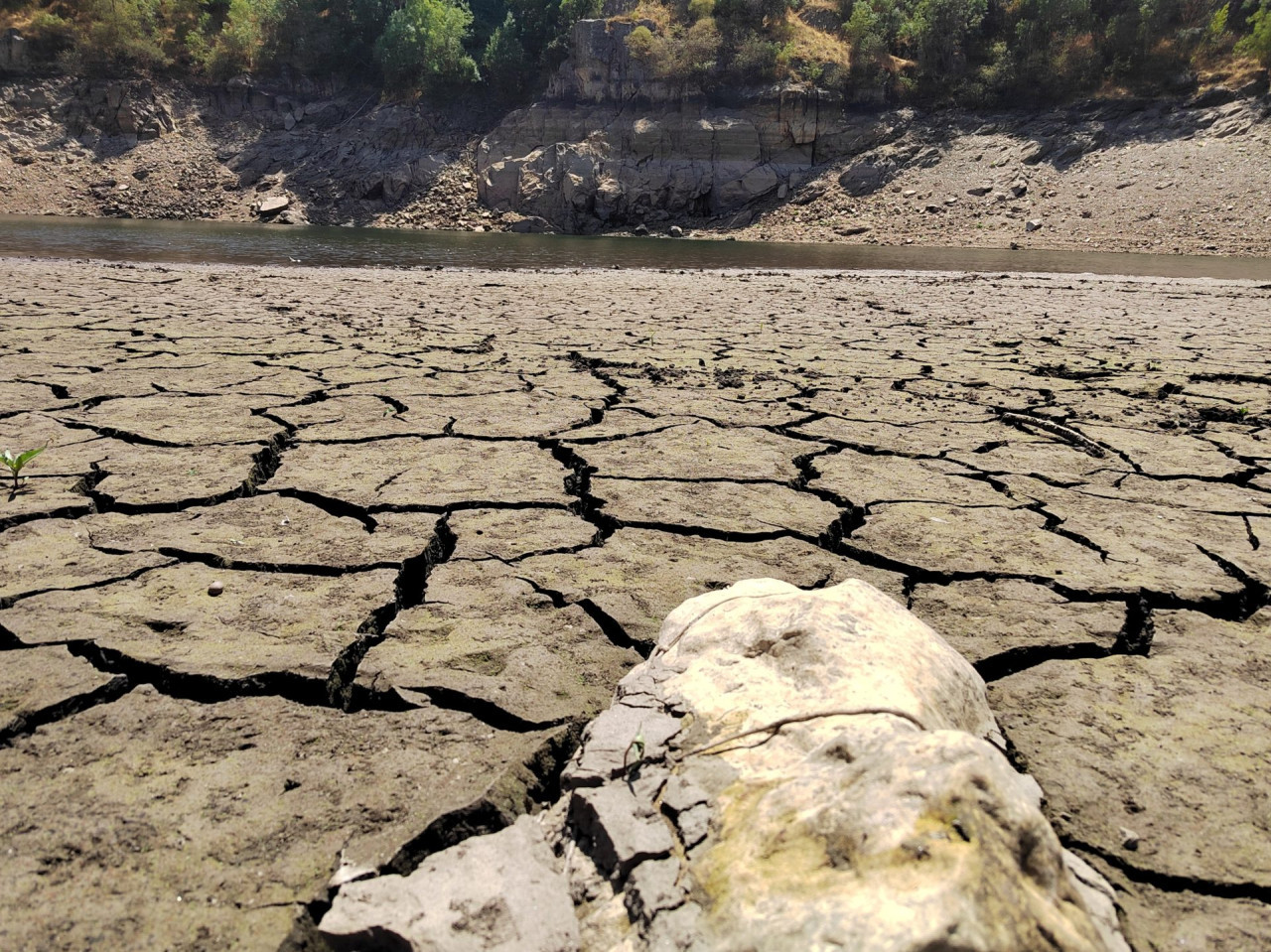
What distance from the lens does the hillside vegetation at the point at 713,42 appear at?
2623 centimetres

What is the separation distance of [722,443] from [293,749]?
2.02 m

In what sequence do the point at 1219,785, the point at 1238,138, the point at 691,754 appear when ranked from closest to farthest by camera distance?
the point at 691,754, the point at 1219,785, the point at 1238,138

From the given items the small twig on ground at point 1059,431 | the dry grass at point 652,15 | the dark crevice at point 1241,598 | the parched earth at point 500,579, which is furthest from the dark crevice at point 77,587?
the dry grass at point 652,15

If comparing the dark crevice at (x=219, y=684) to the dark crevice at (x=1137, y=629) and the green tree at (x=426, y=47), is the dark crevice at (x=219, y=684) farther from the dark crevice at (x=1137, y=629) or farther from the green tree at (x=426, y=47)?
the green tree at (x=426, y=47)

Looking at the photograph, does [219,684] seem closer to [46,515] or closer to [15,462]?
[46,515]

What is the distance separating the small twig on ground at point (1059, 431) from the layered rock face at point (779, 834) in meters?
2.14

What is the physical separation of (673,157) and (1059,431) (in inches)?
1128

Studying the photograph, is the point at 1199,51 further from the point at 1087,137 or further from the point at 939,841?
the point at 939,841

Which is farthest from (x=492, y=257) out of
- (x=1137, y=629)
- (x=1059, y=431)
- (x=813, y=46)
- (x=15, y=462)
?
(x=813, y=46)

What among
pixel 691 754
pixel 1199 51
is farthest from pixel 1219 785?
pixel 1199 51

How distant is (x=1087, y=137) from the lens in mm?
24141

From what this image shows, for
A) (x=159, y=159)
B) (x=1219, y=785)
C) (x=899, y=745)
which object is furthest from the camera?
(x=159, y=159)

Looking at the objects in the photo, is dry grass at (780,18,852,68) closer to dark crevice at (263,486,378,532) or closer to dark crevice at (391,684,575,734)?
dark crevice at (263,486,378,532)

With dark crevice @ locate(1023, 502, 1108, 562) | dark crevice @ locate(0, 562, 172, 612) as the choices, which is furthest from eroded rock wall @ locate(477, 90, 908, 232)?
dark crevice @ locate(0, 562, 172, 612)
